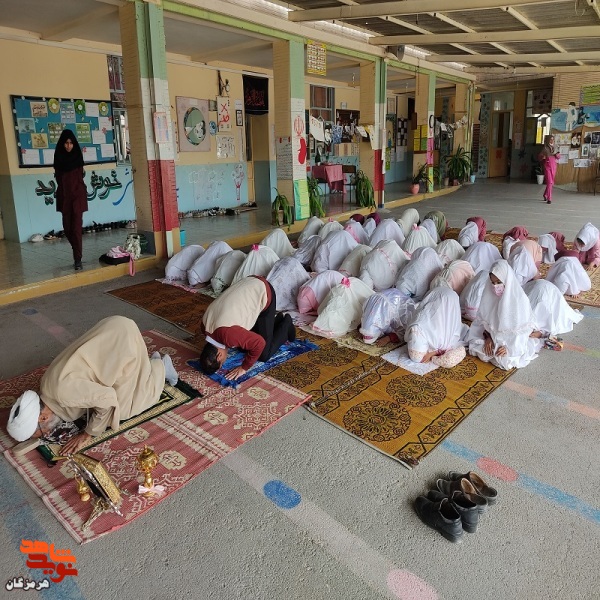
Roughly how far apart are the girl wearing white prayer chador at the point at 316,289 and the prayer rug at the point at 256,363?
65 centimetres

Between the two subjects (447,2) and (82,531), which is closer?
(82,531)

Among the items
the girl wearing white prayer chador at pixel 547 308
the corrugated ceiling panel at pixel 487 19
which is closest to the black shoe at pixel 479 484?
the girl wearing white prayer chador at pixel 547 308

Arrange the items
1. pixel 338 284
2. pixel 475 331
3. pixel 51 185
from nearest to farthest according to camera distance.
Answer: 1. pixel 475 331
2. pixel 338 284
3. pixel 51 185

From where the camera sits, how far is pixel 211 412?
3.37 meters

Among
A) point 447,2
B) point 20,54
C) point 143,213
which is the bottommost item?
point 143,213

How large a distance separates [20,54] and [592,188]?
1470 cm

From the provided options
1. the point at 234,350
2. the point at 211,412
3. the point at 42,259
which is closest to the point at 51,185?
the point at 42,259

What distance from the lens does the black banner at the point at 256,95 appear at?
11.5 metres

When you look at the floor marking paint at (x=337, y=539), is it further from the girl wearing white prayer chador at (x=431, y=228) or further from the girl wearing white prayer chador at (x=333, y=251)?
the girl wearing white prayer chador at (x=431, y=228)

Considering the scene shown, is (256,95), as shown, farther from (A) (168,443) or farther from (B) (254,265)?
(A) (168,443)

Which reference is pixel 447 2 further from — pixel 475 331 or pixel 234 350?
pixel 234 350

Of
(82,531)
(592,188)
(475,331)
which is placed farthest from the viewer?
(592,188)

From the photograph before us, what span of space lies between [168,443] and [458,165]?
15360mm

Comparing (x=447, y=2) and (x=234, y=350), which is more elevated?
(x=447, y=2)
